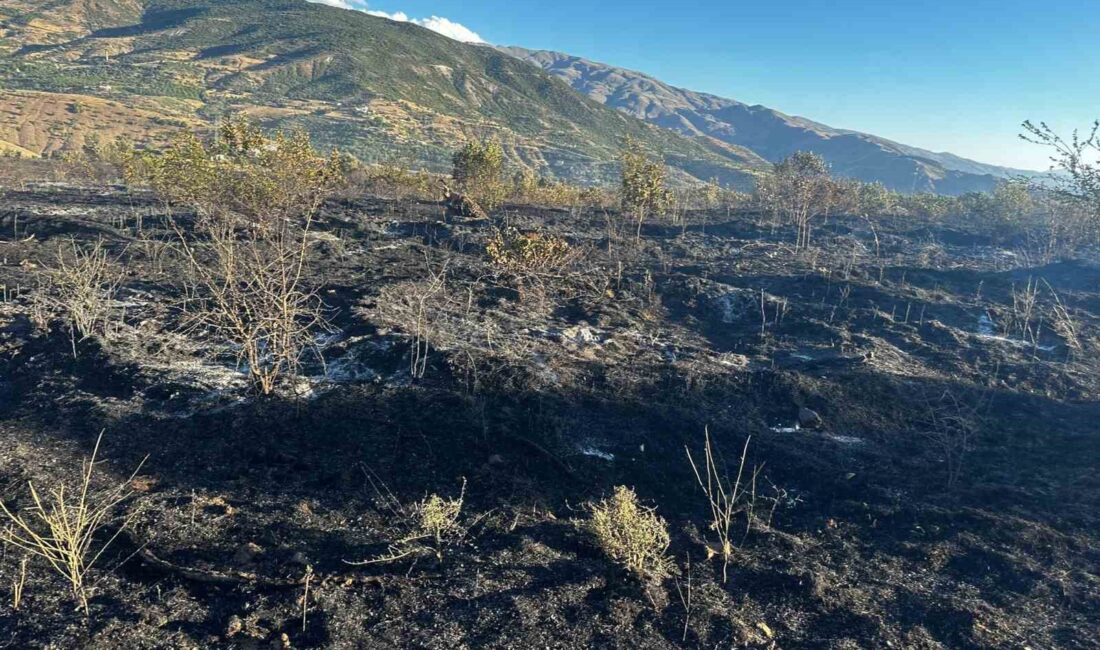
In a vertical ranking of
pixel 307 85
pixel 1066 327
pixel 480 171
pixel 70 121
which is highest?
pixel 307 85

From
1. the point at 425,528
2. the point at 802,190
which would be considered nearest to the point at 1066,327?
the point at 802,190

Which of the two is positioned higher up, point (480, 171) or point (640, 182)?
point (640, 182)

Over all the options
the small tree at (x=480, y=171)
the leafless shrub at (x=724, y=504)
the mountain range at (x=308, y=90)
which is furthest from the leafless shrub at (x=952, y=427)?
the mountain range at (x=308, y=90)

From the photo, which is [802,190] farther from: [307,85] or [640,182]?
[307,85]

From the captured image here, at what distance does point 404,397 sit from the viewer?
382 inches

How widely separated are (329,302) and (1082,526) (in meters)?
15.8

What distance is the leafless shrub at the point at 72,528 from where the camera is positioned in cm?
500

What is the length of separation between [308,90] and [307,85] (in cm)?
467

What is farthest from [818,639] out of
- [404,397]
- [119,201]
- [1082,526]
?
[119,201]

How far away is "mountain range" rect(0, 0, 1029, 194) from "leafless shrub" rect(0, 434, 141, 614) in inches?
3145

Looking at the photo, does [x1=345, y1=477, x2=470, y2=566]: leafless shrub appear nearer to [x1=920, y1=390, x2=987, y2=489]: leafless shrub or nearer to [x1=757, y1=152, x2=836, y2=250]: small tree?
[x1=920, y1=390, x2=987, y2=489]: leafless shrub

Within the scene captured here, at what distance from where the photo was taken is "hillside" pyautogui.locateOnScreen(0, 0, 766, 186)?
9694 centimetres

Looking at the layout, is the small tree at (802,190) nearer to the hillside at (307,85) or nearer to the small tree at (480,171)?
the small tree at (480,171)

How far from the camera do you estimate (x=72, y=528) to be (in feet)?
18.2
